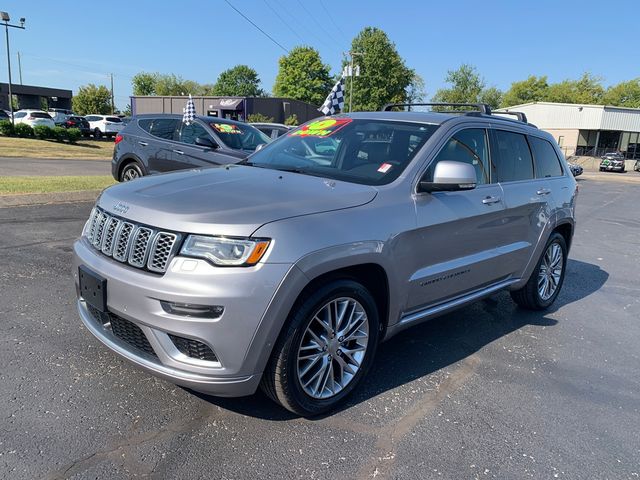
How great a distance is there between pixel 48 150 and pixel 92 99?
4853cm

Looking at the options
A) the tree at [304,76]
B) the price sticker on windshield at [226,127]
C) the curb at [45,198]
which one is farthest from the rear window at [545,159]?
the tree at [304,76]

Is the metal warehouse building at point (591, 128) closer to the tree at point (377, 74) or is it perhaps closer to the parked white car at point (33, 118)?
the tree at point (377, 74)

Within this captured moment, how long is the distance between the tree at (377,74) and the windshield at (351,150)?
67649mm

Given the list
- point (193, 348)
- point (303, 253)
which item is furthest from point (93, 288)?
point (303, 253)

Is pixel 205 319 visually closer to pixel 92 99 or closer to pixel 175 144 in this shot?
pixel 175 144

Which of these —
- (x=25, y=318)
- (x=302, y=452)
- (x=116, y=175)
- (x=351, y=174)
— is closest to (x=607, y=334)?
(x=351, y=174)

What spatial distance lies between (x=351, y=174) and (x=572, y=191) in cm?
307

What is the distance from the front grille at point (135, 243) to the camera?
2584 millimetres

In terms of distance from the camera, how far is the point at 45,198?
360 inches

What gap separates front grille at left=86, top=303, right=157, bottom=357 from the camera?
→ 2.70 m

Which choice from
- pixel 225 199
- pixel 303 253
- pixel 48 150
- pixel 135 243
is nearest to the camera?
pixel 303 253

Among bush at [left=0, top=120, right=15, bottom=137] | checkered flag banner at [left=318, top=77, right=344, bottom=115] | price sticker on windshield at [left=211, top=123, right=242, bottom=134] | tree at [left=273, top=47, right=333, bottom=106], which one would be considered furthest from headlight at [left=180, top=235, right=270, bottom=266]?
tree at [left=273, top=47, right=333, bottom=106]

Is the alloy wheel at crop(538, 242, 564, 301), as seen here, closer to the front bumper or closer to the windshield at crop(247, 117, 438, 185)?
the windshield at crop(247, 117, 438, 185)

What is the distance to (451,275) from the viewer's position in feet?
11.9
